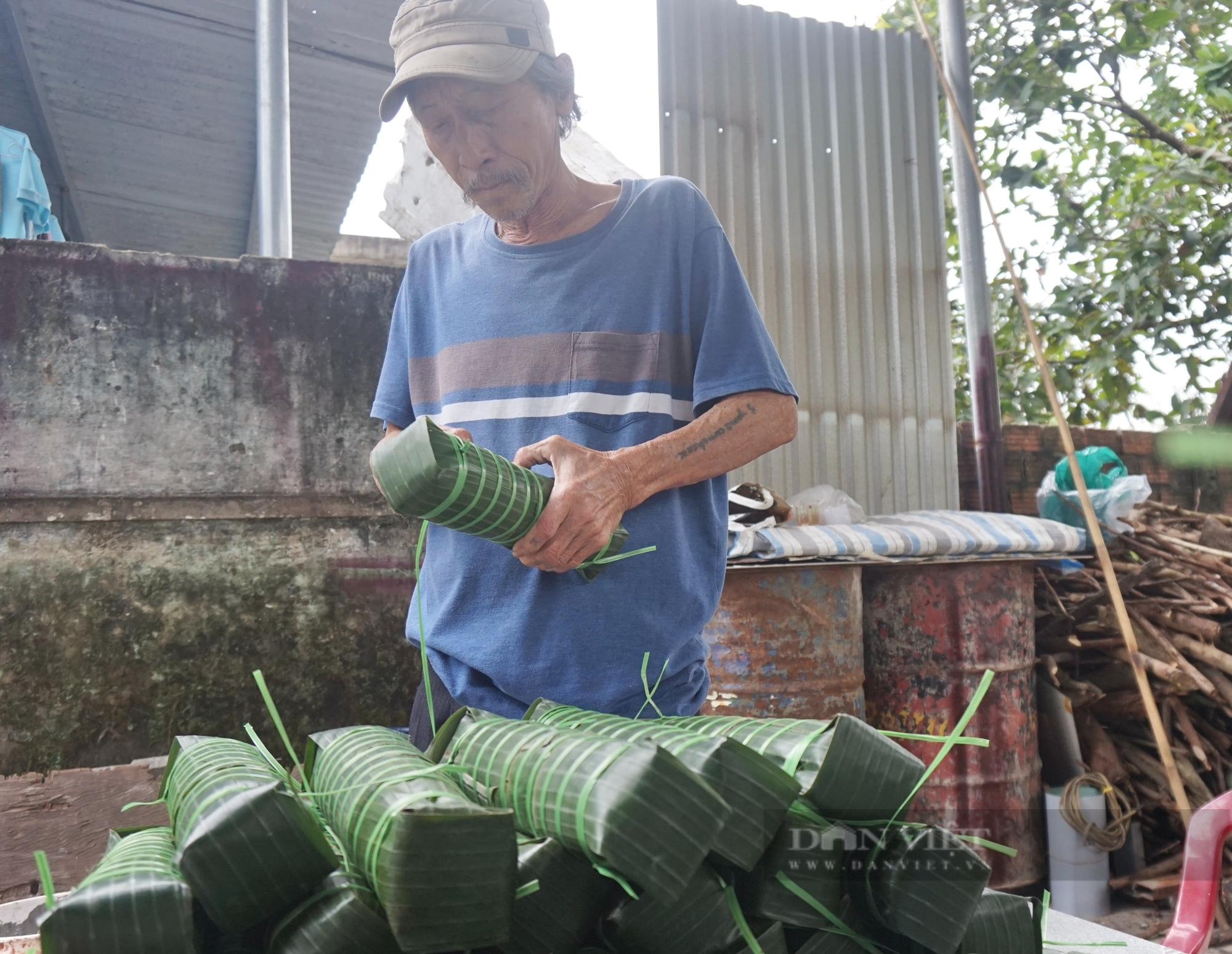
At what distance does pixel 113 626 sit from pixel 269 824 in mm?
2164

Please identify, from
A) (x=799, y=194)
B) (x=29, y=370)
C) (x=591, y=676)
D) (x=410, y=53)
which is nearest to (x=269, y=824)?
(x=591, y=676)

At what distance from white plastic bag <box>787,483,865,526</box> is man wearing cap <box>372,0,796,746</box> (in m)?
2.02

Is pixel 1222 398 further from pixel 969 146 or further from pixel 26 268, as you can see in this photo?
pixel 26 268

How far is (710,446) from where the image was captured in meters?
1.39

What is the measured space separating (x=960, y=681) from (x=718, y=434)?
93.0 inches

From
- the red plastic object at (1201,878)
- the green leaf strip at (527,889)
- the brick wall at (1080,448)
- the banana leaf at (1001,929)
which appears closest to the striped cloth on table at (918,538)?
the brick wall at (1080,448)

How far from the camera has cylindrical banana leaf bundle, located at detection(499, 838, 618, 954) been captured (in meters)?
0.79

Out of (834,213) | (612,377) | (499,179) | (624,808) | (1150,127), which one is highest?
(1150,127)

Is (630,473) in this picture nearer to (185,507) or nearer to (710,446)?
(710,446)

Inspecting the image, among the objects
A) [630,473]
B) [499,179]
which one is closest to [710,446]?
[630,473]

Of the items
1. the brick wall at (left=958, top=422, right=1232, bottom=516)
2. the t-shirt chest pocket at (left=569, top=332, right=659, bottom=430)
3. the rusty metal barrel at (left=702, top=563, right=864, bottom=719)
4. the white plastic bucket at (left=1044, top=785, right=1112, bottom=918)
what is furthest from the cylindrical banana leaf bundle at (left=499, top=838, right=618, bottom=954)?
the brick wall at (left=958, top=422, right=1232, bottom=516)

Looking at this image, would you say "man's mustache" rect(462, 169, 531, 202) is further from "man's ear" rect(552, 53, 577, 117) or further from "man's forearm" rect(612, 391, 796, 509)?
"man's forearm" rect(612, 391, 796, 509)

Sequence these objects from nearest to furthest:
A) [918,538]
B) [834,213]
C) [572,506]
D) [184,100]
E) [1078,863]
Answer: [572,506] → [918,538] → [1078,863] → [834,213] → [184,100]

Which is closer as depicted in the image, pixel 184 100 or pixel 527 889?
pixel 527 889
